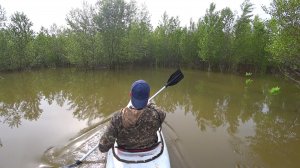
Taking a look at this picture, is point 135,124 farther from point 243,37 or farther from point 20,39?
point 20,39

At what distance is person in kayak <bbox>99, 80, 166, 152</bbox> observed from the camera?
344 cm

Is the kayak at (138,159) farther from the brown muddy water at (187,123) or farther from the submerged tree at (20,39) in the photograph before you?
the submerged tree at (20,39)

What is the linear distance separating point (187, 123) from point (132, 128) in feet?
20.1

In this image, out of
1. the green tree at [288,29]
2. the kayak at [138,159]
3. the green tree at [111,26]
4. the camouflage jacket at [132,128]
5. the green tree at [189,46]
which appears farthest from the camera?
the green tree at [189,46]

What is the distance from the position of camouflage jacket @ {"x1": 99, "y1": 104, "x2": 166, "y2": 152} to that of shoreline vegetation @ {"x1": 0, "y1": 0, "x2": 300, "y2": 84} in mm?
20343

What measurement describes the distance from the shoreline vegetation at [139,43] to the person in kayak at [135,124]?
20355mm

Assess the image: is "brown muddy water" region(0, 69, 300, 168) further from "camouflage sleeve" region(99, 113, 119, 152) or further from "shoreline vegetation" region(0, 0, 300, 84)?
"shoreline vegetation" region(0, 0, 300, 84)

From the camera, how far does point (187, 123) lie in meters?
9.54

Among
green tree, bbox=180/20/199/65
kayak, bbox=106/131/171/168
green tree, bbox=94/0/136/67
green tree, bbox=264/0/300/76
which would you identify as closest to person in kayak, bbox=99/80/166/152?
kayak, bbox=106/131/171/168

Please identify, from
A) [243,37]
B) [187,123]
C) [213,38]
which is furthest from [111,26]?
[187,123]

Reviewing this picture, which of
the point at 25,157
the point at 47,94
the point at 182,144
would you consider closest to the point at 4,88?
the point at 47,94

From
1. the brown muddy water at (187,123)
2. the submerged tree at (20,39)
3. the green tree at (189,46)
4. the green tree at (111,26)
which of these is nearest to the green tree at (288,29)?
the brown muddy water at (187,123)

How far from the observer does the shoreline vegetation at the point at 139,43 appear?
82.3ft

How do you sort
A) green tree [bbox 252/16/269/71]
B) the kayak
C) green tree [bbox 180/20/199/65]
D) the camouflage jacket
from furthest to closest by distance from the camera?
green tree [bbox 180/20/199/65]
green tree [bbox 252/16/269/71]
the kayak
the camouflage jacket
